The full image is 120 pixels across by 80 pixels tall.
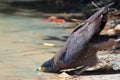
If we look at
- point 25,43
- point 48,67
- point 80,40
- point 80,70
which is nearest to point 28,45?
point 25,43

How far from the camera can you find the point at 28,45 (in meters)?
9.23

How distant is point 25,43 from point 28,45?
258 millimetres

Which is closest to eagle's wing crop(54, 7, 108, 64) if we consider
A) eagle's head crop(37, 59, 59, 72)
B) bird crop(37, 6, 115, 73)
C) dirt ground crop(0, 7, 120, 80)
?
bird crop(37, 6, 115, 73)

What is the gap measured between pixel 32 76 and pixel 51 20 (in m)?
6.03

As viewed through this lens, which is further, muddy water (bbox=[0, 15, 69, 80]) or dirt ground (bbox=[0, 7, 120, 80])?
muddy water (bbox=[0, 15, 69, 80])

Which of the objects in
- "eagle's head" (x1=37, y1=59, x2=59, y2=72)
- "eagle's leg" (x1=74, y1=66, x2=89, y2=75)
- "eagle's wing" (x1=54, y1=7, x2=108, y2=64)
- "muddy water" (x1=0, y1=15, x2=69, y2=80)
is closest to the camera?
"eagle's wing" (x1=54, y1=7, x2=108, y2=64)

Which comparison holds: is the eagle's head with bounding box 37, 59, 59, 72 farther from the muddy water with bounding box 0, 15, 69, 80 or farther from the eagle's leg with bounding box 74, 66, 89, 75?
the eagle's leg with bounding box 74, 66, 89, 75

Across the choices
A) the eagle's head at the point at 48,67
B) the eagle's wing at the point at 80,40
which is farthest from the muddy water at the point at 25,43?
the eagle's wing at the point at 80,40

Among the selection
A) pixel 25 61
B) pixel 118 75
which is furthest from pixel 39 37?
pixel 118 75

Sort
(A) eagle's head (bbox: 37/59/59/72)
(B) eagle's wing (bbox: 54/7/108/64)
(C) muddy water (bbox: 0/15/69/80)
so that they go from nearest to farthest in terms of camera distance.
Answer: (B) eagle's wing (bbox: 54/7/108/64), (A) eagle's head (bbox: 37/59/59/72), (C) muddy water (bbox: 0/15/69/80)

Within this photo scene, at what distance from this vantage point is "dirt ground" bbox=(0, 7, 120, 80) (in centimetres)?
694

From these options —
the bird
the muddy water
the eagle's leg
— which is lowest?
the muddy water

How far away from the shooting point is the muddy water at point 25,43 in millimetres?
7273

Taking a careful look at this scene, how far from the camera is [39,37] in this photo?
10250 millimetres
